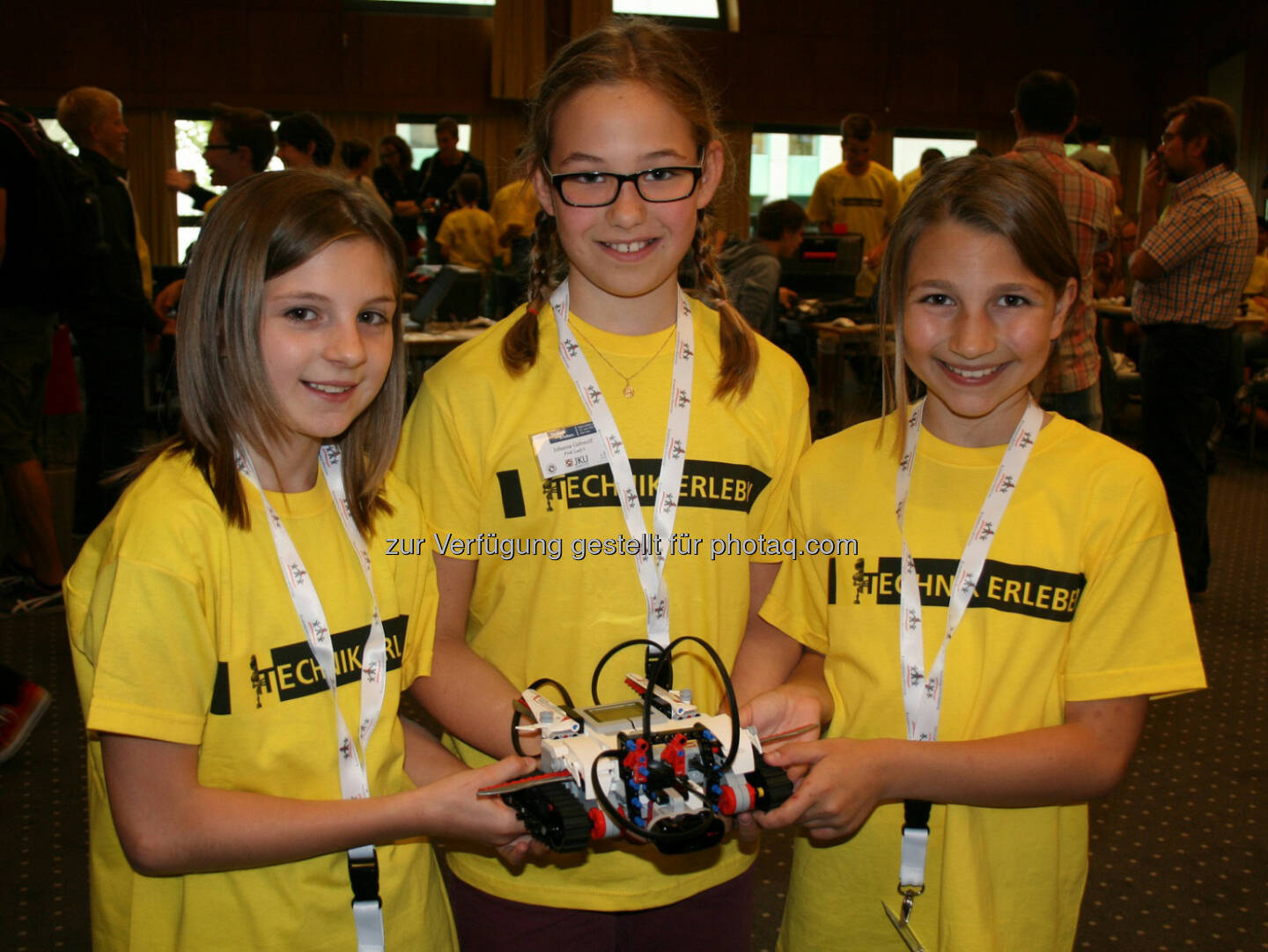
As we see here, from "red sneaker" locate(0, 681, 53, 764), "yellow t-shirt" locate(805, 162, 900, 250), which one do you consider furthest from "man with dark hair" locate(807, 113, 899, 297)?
"red sneaker" locate(0, 681, 53, 764)

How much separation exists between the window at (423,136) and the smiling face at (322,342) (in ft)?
41.6

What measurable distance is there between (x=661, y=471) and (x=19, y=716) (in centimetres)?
205

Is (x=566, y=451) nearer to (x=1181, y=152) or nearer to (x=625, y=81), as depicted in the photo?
(x=625, y=81)

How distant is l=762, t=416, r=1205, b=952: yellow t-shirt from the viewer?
1.36m

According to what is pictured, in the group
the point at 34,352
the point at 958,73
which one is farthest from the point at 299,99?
the point at 34,352

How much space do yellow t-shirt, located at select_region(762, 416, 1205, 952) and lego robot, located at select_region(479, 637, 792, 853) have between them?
302 mm

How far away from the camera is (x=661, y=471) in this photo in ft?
5.03

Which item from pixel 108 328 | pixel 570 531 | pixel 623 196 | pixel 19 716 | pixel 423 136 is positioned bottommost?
pixel 19 716

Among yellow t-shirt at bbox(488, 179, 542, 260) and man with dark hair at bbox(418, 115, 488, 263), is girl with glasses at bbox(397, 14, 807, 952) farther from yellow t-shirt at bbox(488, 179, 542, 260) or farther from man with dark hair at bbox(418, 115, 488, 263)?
man with dark hair at bbox(418, 115, 488, 263)

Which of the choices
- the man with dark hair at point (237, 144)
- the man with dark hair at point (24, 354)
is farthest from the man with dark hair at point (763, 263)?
the man with dark hair at point (24, 354)

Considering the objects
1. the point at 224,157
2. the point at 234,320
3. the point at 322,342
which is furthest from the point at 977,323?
the point at 224,157

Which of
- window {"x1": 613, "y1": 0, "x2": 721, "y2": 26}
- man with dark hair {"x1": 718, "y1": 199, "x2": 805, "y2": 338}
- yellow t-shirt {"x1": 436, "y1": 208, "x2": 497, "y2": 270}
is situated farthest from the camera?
window {"x1": 613, "y1": 0, "x2": 721, "y2": 26}

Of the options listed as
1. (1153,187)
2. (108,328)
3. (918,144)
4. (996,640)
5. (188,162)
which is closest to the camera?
(996,640)

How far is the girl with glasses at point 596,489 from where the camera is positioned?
1.49 m
